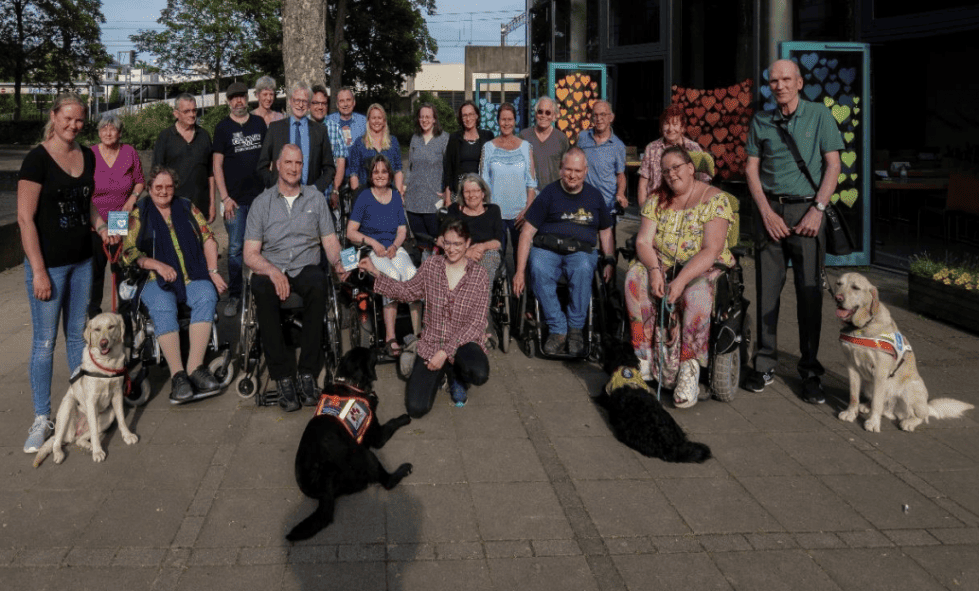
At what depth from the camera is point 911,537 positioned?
14.4 feet

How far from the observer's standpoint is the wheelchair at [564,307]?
7.41 meters

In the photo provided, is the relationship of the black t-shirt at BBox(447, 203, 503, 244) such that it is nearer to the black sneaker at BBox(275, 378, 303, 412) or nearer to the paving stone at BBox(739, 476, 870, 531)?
the black sneaker at BBox(275, 378, 303, 412)

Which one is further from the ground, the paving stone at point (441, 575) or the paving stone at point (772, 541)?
the paving stone at point (772, 541)

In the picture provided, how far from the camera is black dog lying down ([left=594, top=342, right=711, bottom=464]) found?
5.36m

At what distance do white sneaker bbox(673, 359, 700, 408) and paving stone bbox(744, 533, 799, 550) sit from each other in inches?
73.1

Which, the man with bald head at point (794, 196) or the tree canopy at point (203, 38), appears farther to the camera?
the tree canopy at point (203, 38)

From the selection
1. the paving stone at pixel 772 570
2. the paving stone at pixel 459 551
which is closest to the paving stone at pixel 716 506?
the paving stone at pixel 772 570

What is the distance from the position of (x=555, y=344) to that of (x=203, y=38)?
43714 millimetres

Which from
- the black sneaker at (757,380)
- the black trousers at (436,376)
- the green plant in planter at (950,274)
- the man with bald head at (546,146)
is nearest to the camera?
the black trousers at (436,376)

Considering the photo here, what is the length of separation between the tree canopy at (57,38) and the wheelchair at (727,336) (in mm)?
46653

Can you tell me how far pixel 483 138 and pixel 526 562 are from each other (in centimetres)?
595

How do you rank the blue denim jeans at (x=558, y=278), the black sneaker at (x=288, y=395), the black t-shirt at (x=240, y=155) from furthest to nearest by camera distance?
the black t-shirt at (x=240, y=155) < the blue denim jeans at (x=558, y=278) < the black sneaker at (x=288, y=395)

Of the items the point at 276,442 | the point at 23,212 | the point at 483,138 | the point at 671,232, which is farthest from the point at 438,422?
the point at 483,138

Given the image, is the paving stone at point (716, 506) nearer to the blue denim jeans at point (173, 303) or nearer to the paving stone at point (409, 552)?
the paving stone at point (409, 552)
